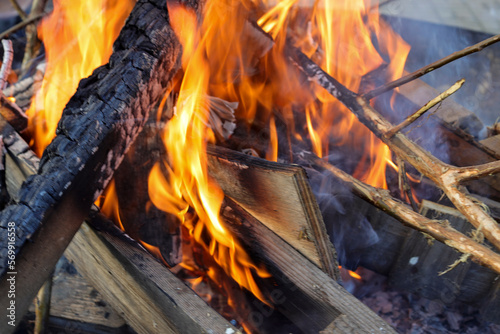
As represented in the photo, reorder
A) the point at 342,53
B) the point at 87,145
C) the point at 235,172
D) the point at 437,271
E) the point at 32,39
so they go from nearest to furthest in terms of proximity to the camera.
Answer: the point at 87,145, the point at 235,172, the point at 437,271, the point at 342,53, the point at 32,39

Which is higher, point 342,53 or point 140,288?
point 342,53

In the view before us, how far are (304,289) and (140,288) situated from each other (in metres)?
0.73

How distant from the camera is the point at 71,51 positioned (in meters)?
2.69

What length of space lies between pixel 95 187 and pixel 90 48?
1.25 meters

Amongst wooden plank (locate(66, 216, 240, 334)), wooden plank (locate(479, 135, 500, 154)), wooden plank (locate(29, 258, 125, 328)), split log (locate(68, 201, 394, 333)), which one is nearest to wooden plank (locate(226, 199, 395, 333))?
split log (locate(68, 201, 394, 333))

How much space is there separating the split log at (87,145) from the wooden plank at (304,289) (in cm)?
68

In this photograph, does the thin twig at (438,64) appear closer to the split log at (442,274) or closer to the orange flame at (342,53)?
the orange flame at (342,53)

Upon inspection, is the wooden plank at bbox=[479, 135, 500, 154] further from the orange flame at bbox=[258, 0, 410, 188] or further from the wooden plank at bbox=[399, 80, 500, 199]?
the orange flame at bbox=[258, 0, 410, 188]

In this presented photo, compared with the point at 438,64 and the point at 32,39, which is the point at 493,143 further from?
the point at 32,39

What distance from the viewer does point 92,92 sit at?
1744 mm

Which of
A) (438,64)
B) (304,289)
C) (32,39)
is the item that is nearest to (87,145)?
(304,289)

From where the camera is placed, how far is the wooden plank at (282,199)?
5.89 ft

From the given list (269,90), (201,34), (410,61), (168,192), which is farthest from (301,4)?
(168,192)

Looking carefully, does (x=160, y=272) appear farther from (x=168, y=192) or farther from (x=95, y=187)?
(x=168, y=192)
